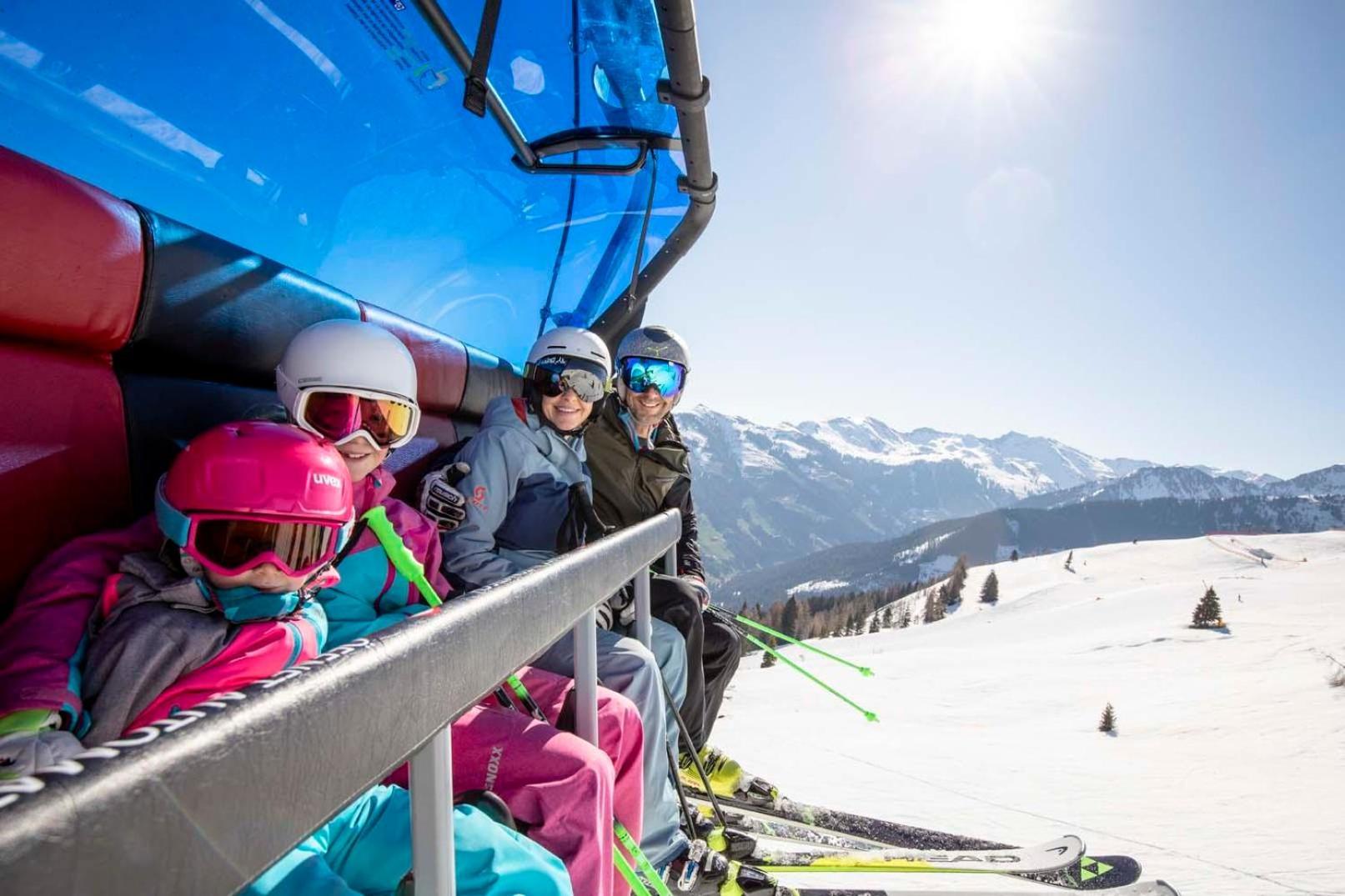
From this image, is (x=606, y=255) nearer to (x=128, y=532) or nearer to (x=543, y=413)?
(x=543, y=413)

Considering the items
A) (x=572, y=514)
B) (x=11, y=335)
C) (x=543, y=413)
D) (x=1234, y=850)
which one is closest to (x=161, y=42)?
(x=11, y=335)

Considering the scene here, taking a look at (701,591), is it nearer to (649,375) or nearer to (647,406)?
(647,406)

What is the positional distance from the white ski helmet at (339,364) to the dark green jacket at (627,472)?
157 cm

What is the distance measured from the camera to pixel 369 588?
2.39 metres

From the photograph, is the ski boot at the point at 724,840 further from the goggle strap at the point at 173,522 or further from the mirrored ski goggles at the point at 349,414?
the goggle strap at the point at 173,522

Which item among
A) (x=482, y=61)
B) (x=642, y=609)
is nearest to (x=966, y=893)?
(x=642, y=609)

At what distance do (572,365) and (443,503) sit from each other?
1.01 metres

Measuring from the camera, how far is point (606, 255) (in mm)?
5555

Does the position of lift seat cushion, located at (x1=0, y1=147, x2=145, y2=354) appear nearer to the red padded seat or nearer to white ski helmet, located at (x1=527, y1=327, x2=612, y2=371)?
the red padded seat

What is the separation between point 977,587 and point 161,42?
69763 millimetres

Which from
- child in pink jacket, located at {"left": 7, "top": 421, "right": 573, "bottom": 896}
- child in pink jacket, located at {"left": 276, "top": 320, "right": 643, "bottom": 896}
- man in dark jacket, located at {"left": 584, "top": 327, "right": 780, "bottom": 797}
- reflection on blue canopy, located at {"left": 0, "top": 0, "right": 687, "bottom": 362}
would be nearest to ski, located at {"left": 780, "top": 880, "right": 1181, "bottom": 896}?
man in dark jacket, located at {"left": 584, "top": 327, "right": 780, "bottom": 797}

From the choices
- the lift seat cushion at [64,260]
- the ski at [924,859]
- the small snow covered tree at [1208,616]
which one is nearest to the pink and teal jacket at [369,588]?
the lift seat cushion at [64,260]

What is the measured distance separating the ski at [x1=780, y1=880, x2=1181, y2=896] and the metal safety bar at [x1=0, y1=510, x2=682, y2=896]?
2.98 m

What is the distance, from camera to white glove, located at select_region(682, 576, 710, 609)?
364 cm
